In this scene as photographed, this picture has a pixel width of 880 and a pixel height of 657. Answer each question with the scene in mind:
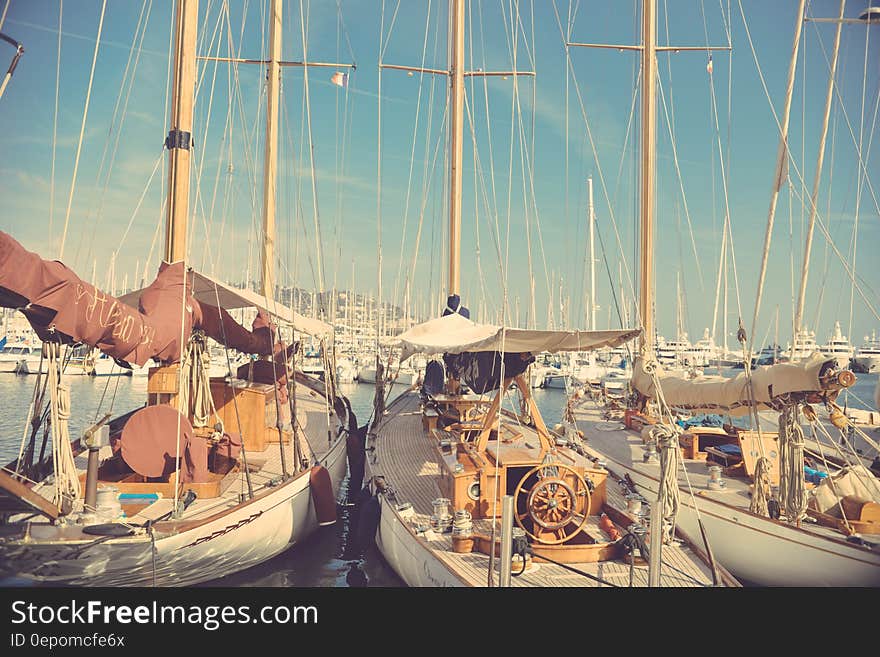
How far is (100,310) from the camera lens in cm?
711

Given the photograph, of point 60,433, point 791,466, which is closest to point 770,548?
point 791,466

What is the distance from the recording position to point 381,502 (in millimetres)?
10773

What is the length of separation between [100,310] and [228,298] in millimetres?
5095

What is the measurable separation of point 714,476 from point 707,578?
145 inches

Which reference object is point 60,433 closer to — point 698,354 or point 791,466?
point 791,466

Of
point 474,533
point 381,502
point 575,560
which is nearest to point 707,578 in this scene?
point 575,560

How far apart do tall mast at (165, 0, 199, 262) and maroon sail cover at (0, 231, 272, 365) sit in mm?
846

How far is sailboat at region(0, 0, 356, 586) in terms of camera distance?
675cm

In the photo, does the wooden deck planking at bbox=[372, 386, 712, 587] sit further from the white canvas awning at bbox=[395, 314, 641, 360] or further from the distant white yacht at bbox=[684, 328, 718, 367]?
the distant white yacht at bbox=[684, 328, 718, 367]

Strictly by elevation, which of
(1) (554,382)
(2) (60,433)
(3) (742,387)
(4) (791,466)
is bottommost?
(1) (554,382)

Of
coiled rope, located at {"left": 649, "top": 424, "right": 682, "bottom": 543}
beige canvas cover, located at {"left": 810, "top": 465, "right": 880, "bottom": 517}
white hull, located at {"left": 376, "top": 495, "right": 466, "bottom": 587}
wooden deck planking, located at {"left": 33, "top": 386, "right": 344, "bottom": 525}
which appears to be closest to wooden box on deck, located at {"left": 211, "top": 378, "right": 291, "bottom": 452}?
wooden deck planking, located at {"left": 33, "top": 386, "right": 344, "bottom": 525}

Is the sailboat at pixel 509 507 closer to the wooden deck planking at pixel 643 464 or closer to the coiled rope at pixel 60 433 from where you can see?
the wooden deck planking at pixel 643 464
